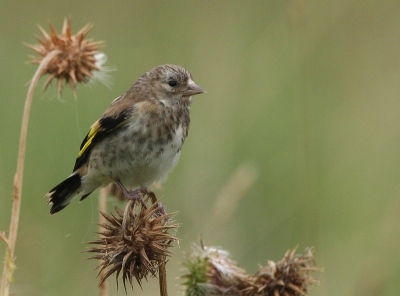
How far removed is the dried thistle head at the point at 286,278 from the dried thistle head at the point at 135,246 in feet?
1.50

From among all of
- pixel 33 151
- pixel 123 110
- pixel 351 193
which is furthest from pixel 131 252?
pixel 351 193

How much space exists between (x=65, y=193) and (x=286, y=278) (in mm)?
1876

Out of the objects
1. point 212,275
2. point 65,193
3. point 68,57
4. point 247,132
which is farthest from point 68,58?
point 247,132

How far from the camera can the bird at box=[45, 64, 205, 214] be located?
4680 mm

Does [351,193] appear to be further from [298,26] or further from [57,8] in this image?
[57,8]

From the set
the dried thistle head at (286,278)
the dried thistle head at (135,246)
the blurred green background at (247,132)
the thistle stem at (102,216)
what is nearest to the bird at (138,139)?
the thistle stem at (102,216)

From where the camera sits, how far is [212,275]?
147 inches

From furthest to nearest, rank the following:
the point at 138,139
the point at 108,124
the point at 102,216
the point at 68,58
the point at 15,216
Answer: the point at 108,124, the point at 138,139, the point at 68,58, the point at 102,216, the point at 15,216

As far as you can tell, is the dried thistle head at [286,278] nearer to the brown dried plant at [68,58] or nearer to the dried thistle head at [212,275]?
the dried thistle head at [212,275]

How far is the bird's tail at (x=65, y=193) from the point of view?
4.87 m

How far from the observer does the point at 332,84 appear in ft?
28.3

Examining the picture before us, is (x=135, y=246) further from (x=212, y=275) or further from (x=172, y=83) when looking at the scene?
(x=172, y=83)

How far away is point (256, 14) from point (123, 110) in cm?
441

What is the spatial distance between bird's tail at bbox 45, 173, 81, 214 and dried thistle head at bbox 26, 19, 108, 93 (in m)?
0.71
